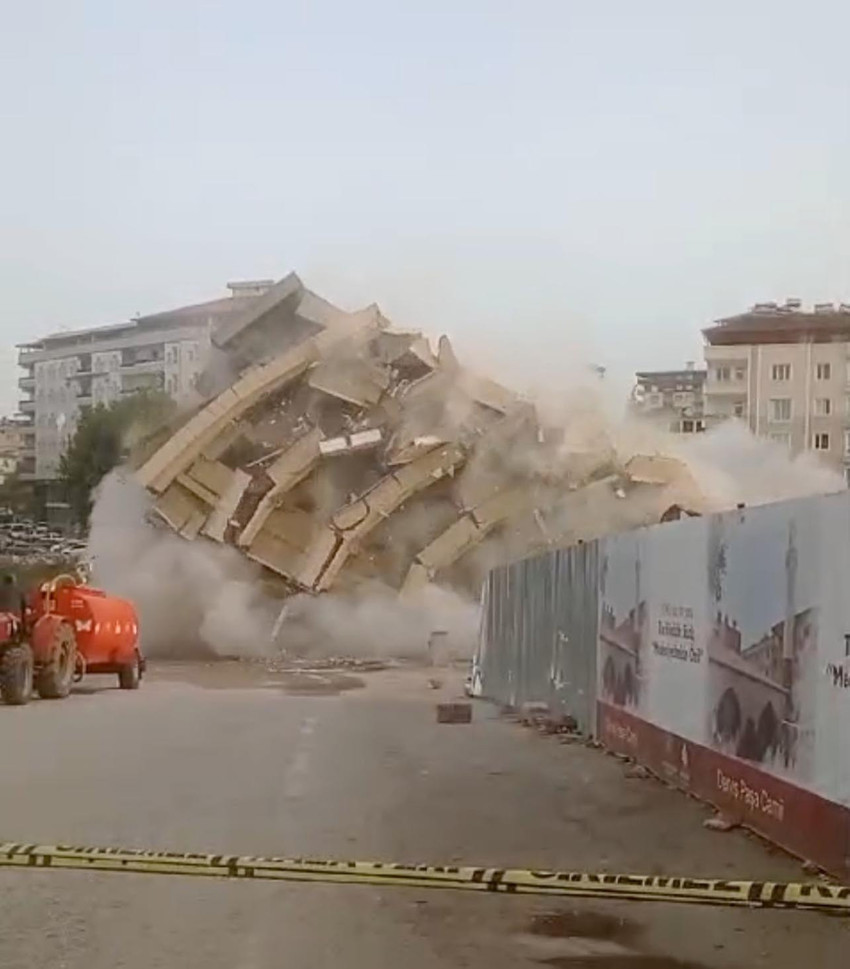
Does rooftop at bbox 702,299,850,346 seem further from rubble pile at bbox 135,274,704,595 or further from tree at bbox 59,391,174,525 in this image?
tree at bbox 59,391,174,525

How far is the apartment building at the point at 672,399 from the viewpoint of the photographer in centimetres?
3316

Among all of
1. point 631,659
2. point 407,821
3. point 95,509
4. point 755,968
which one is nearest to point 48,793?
point 407,821

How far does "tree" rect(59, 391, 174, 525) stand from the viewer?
106 ft

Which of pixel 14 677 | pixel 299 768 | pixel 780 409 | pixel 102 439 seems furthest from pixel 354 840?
pixel 102 439

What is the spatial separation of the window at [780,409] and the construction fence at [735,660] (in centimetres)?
1650

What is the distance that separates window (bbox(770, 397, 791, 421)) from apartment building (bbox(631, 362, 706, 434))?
1.37m

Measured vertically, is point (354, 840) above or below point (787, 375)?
below

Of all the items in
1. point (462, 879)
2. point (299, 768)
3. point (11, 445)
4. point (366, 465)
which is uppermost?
point (11, 445)

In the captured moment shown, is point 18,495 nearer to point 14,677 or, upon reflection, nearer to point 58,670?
point 58,670

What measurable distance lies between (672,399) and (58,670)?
16869mm

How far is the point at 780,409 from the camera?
34.5 metres

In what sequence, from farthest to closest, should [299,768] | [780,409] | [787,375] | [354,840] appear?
[787,375]
[780,409]
[299,768]
[354,840]

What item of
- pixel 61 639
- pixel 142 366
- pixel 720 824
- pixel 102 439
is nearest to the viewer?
pixel 720 824

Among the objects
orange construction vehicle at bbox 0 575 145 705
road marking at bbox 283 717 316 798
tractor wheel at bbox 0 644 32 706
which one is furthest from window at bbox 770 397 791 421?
road marking at bbox 283 717 316 798
